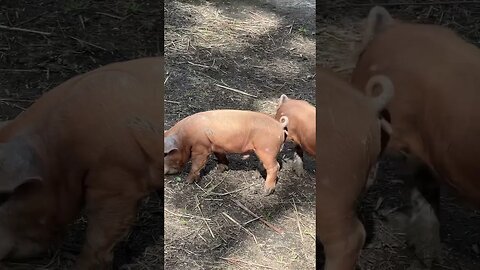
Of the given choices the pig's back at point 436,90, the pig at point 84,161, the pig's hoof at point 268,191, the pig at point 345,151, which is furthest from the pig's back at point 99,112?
the pig's hoof at point 268,191

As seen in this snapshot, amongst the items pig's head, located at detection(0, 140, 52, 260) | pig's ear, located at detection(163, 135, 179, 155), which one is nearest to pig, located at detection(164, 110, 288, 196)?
pig's ear, located at detection(163, 135, 179, 155)

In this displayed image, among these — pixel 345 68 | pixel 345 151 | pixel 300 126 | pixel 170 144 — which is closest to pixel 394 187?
pixel 345 151

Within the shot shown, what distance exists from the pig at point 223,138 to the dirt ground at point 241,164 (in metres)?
0.04

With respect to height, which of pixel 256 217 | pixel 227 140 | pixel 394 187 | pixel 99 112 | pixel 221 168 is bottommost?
pixel 256 217

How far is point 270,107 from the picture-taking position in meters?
2.20

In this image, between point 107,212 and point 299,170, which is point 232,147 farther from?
point 107,212

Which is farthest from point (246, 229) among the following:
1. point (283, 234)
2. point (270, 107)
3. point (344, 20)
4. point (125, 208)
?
point (344, 20)

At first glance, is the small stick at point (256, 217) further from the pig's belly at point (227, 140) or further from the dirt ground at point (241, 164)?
the pig's belly at point (227, 140)

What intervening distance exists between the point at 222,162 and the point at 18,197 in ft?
2.27

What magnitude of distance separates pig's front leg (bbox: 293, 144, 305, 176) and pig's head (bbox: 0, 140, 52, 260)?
739 mm

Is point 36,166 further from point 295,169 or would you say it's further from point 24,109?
point 295,169

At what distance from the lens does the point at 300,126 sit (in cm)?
204

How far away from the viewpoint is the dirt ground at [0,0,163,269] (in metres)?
1.67

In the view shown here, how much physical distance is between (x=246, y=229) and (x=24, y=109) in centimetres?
80
